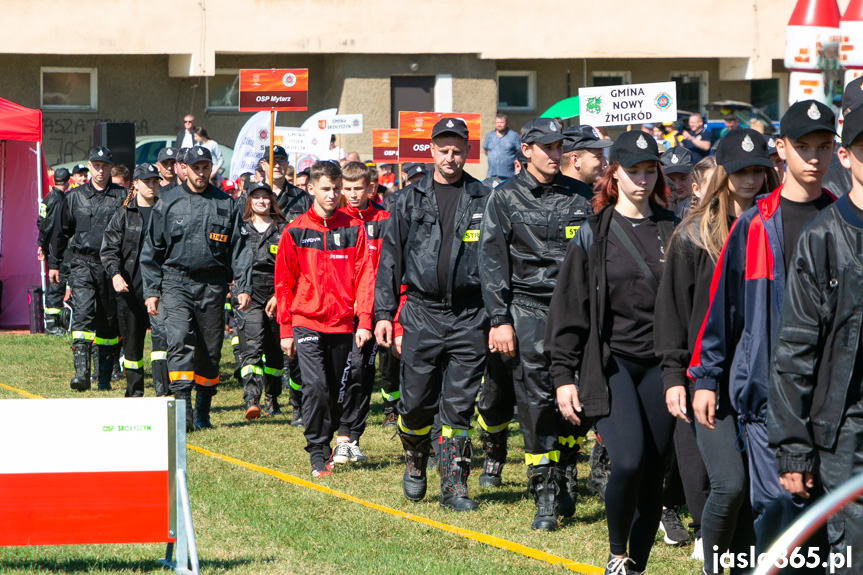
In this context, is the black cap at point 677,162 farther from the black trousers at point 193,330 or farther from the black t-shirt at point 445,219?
the black trousers at point 193,330

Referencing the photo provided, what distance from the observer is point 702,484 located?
216 inches

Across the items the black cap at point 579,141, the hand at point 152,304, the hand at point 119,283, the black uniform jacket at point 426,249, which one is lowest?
the hand at point 152,304

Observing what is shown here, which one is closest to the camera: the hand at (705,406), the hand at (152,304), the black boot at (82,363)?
the hand at (705,406)

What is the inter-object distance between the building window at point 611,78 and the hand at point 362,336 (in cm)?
2403

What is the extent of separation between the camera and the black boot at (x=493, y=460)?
8.34 meters

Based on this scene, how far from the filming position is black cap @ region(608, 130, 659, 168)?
18.7 ft

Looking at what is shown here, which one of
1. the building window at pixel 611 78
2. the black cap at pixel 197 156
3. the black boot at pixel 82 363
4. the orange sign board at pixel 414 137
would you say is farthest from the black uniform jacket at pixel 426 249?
the building window at pixel 611 78

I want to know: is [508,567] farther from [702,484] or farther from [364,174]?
[364,174]

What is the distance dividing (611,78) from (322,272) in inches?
948

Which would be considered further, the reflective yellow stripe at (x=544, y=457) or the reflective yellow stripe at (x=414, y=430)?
the reflective yellow stripe at (x=414, y=430)

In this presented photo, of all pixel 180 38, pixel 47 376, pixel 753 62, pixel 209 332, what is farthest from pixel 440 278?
pixel 753 62

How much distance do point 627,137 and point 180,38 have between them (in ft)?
76.9

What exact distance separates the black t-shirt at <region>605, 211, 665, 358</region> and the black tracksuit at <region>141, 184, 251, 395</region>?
18.3ft

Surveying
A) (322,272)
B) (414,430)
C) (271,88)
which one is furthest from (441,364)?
(271,88)
